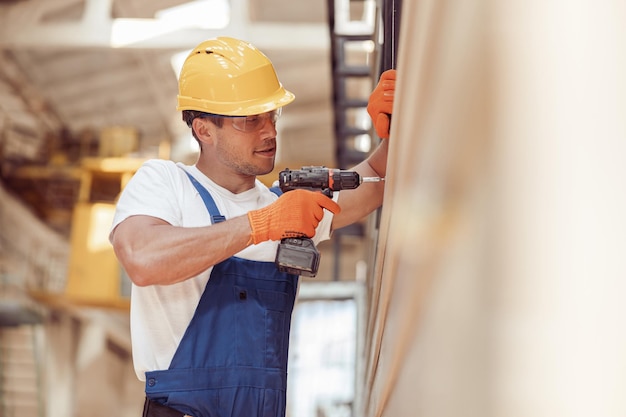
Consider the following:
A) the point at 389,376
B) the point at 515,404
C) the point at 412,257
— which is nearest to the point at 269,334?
the point at 389,376

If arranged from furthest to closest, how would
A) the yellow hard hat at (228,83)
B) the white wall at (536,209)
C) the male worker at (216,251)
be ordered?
the yellow hard hat at (228,83), the male worker at (216,251), the white wall at (536,209)

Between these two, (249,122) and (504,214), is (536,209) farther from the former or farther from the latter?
(249,122)

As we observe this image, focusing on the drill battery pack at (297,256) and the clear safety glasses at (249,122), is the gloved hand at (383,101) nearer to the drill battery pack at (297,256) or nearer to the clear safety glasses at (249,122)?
the clear safety glasses at (249,122)

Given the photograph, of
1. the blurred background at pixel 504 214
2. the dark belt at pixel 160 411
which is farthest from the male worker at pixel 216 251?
the blurred background at pixel 504 214

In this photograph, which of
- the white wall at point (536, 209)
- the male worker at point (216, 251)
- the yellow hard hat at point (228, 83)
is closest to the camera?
the white wall at point (536, 209)

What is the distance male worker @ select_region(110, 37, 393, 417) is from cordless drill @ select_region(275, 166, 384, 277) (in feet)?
0.14

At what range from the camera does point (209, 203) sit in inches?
100

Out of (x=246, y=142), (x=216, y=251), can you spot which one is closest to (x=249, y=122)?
(x=246, y=142)

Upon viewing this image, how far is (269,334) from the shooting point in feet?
8.14

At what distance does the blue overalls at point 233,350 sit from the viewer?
2.38 metres

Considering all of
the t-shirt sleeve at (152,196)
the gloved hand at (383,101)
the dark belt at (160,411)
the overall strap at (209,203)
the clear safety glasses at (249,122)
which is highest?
the gloved hand at (383,101)

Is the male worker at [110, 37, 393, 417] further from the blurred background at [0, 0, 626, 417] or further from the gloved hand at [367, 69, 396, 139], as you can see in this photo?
the blurred background at [0, 0, 626, 417]

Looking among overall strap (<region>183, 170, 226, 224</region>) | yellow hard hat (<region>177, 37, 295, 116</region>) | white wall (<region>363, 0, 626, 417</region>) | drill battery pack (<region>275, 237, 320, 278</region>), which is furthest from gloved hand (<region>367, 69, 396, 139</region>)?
white wall (<region>363, 0, 626, 417</region>)

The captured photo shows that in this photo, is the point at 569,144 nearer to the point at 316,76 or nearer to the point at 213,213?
the point at 213,213
